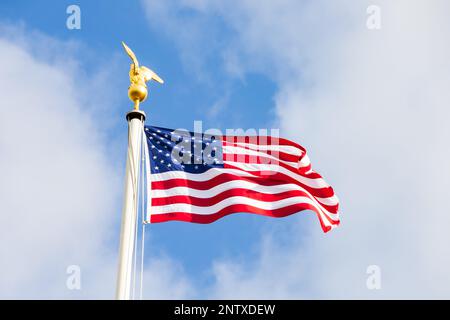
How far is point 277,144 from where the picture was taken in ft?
62.4

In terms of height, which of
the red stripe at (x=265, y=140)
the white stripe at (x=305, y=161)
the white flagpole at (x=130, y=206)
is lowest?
the white flagpole at (x=130, y=206)

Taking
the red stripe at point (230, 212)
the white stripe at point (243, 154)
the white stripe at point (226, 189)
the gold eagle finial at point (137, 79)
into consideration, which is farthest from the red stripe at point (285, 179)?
the gold eagle finial at point (137, 79)

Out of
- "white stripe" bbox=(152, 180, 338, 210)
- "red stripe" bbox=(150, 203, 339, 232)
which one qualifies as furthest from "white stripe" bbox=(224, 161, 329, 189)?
"red stripe" bbox=(150, 203, 339, 232)

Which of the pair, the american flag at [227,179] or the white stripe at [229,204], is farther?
the american flag at [227,179]

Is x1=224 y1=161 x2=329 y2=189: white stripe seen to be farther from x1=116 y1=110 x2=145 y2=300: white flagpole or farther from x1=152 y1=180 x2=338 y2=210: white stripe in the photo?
x1=116 y1=110 x2=145 y2=300: white flagpole

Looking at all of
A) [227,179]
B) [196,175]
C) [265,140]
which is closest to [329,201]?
[265,140]

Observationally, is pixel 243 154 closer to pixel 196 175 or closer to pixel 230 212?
pixel 196 175

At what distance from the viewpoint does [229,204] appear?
1759cm

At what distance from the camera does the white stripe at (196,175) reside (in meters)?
17.5

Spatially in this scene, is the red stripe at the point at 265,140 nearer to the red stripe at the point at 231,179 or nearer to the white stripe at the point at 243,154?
the white stripe at the point at 243,154
